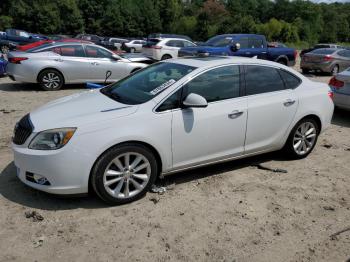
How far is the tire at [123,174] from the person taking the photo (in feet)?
12.3

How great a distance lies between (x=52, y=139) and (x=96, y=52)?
302 inches

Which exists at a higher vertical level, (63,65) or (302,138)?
(63,65)

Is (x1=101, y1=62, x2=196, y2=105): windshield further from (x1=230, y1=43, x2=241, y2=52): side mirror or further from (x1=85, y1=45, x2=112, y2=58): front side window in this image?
(x1=230, y1=43, x2=241, y2=52): side mirror

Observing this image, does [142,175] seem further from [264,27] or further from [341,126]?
[264,27]

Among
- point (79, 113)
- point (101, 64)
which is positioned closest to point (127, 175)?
point (79, 113)

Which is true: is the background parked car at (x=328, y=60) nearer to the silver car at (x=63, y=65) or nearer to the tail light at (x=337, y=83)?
the tail light at (x=337, y=83)

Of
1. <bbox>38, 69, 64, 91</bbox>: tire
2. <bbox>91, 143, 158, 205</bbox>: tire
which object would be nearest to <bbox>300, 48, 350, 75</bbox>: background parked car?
<bbox>38, 69, 64, 91</bbox>: tire

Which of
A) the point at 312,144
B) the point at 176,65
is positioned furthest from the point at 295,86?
the point at 176,65

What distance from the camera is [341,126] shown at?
24.8 ft

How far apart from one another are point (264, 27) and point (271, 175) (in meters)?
64.4

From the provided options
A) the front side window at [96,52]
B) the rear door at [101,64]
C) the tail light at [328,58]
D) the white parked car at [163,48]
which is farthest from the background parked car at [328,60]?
the front side window at [96,52]

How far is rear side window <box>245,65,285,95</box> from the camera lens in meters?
4.70

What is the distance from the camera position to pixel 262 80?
15.9ft

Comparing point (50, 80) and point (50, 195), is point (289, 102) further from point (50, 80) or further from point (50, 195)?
point (50, 80)
